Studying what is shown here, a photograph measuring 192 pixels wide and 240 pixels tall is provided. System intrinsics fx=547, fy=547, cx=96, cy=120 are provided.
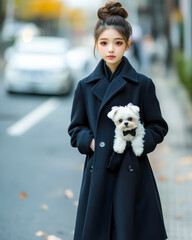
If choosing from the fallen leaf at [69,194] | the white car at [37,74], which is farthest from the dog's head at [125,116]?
the white car at [37,74]

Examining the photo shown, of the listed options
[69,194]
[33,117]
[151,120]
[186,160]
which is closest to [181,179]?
[186,160]

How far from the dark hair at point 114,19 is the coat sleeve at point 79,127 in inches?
16.5

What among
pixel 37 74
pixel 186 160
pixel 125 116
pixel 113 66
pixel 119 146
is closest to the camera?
pixel 125 116

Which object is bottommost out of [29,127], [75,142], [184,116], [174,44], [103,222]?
[103,222]

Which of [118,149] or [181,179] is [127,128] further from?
[181,179]

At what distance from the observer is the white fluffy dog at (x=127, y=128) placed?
3.22m

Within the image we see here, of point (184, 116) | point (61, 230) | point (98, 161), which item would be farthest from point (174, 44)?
point (98, 161)

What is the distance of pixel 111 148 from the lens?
3.41 m

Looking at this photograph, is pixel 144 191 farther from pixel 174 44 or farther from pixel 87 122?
pixel 174 44

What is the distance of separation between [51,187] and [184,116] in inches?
244

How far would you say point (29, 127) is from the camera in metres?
11.7

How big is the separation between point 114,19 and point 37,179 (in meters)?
4.29

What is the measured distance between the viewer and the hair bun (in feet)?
11.1

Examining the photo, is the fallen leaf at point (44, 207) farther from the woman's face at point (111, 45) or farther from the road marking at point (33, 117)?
the road marking at point (33, 117)
